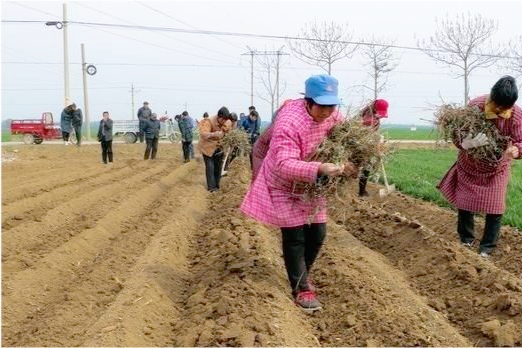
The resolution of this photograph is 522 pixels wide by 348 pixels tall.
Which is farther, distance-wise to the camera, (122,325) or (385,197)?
(385,197)

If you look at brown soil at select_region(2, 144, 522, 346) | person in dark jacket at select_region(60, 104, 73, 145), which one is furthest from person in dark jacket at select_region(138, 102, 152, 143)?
brown soil at select_region(2, 144, 522, 346)

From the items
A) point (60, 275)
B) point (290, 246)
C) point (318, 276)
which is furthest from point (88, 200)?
point (290, 246)

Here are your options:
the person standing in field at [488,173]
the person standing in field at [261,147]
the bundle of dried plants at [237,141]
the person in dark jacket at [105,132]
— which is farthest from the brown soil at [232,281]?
the person in dark jacket at [105,132]

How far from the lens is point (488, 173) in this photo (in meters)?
6.78

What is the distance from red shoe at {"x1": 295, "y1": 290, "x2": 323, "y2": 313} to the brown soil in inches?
2.7

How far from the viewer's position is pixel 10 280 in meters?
5.91

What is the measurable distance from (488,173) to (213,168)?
6366mm

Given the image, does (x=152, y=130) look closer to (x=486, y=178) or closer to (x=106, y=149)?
(x=106, y=149)

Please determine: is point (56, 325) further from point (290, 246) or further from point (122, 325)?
point (290, 246)

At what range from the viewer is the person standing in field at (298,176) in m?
4.65

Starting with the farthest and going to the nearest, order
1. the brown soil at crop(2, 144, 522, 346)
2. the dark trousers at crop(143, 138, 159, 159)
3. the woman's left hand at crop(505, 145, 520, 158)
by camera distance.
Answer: the dark trousers at crop(143, 138, 159, 159) < the woman's left hand at crop(505, 145, 520, 158) < the brown soil at crop(2, 144, 522, 346)

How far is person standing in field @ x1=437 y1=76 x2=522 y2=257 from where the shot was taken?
21.0ft

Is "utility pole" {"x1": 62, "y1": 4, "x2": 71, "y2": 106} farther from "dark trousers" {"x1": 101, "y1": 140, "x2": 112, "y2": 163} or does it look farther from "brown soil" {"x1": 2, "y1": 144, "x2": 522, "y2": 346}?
"brown soil" {"x1": 2, "y1": 144, "x2": 522, "y2": 346}

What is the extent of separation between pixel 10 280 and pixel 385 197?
7.32 meters
